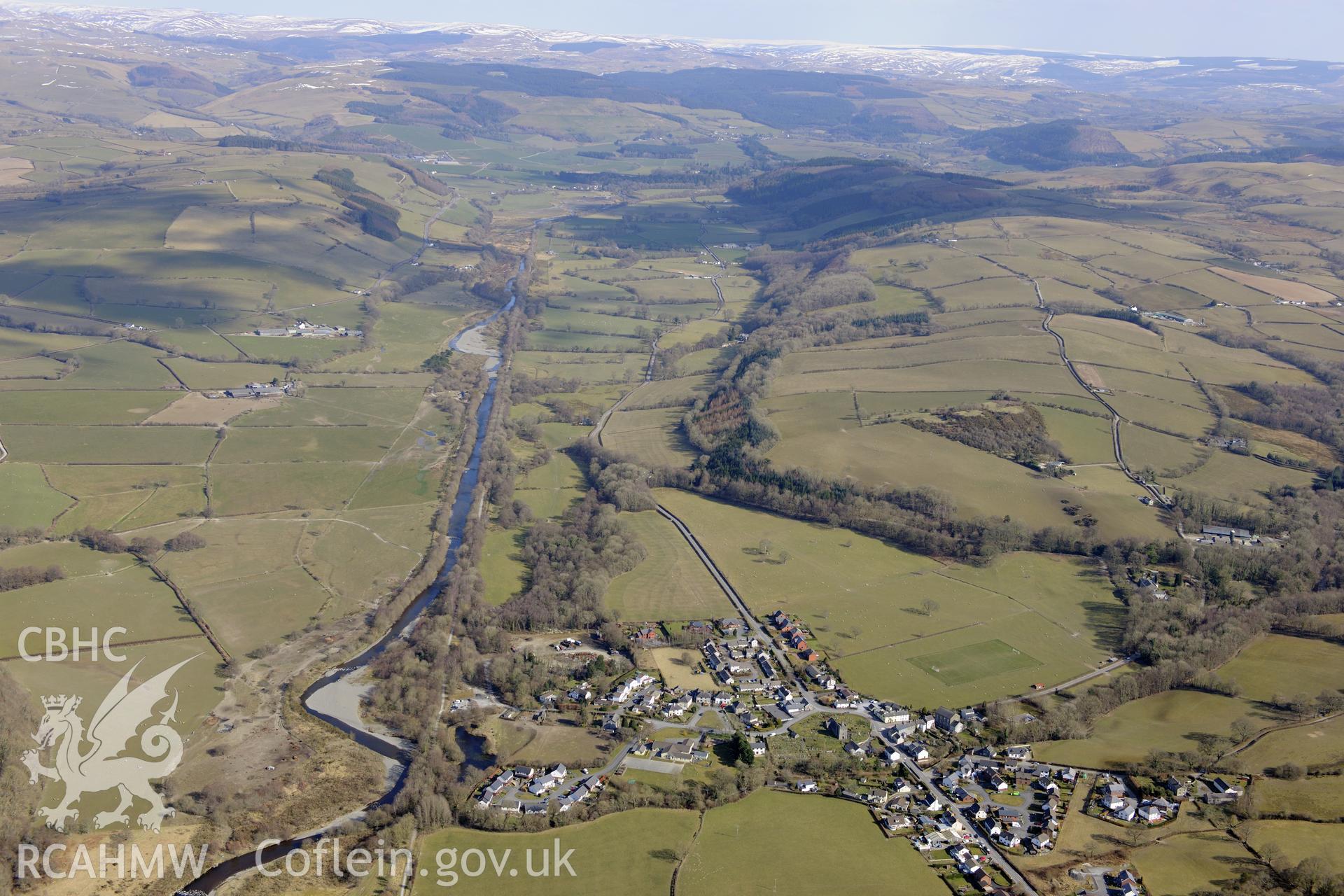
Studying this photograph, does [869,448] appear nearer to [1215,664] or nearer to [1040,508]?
[1040,508]

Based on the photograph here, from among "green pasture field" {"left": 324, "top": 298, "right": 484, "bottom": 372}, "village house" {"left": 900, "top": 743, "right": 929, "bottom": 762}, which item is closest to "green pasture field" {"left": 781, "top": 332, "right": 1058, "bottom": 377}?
"green pasture field" {"left": 324, "top": 298, "right": 484, "bottom": 372}

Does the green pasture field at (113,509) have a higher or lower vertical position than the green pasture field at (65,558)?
higher

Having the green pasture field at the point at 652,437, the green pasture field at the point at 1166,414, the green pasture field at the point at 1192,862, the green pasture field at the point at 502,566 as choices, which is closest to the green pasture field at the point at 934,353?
the green pasture field at the point at 1166,414

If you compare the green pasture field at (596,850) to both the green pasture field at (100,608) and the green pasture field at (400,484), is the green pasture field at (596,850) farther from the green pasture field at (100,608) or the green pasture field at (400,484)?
the green pasture field at (400,484)

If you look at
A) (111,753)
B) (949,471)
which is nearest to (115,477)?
(111,753)

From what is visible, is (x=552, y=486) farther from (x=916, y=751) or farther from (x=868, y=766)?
(x=916, y=751)
